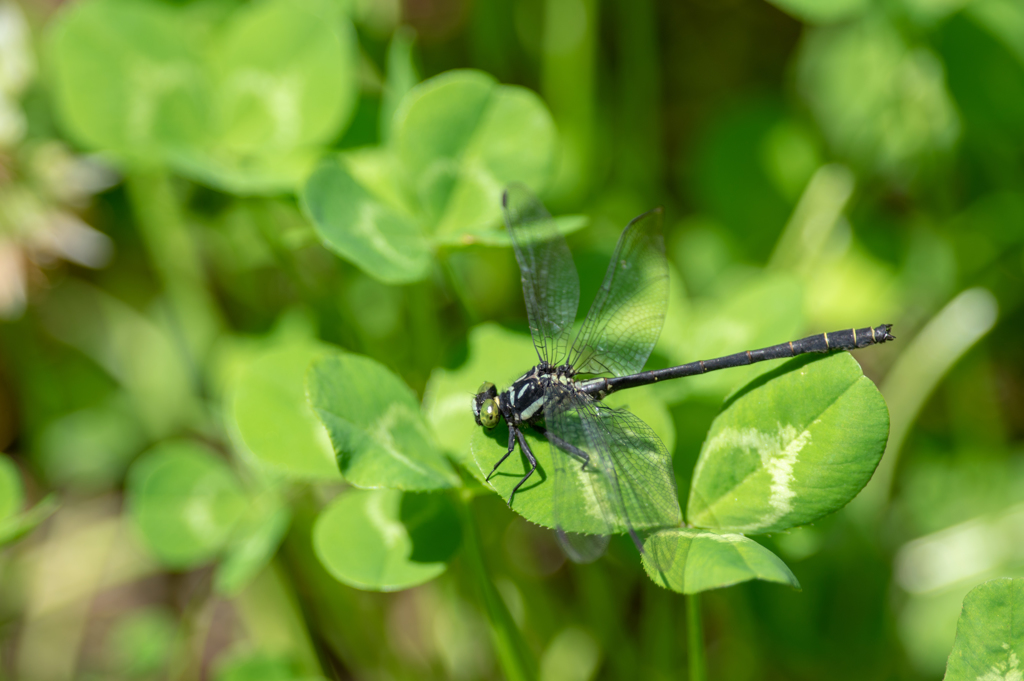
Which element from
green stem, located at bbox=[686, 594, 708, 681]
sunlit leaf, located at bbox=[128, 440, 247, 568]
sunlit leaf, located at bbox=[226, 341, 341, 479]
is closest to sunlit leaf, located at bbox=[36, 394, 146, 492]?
sunlit leaf, located at bbox=[128, 440, 247, 568]

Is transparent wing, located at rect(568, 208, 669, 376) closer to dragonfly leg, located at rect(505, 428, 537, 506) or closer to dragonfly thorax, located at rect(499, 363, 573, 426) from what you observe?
dragonfly thorax, located at rect(499, 363, 573, 426)

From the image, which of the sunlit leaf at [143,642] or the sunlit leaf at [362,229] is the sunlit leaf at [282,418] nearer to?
the sunlit leaf at [362,229]

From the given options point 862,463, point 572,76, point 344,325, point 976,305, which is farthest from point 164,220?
point 976,305

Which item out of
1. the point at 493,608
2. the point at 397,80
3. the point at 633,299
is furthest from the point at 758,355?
the point at 397,80

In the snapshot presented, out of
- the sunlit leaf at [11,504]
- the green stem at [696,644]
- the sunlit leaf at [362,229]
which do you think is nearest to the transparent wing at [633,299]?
the sunlit leaf at [362,229]

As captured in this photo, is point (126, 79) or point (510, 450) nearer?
point (510, 450)

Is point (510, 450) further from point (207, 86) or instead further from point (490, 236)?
point (207, 86)
